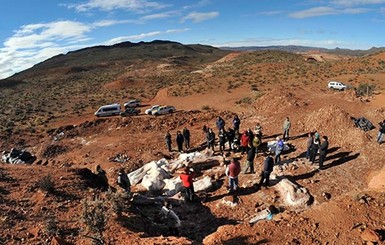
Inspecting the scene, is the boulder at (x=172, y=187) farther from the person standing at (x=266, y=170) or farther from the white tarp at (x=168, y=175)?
the person standing at (x=266, y=170)

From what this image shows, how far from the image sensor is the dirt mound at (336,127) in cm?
1759

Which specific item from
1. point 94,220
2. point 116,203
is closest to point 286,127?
point 116,203

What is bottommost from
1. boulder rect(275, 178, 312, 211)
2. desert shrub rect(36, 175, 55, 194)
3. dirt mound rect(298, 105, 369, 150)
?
boulder rect(275, 178, 312, 211)

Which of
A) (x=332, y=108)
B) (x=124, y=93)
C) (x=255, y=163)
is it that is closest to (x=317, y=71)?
(x=124, y=93)

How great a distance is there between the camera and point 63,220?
11.1 m

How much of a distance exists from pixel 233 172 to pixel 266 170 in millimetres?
1295

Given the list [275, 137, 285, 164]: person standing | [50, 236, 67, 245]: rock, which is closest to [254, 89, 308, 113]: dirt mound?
[275, 137, 285, 164]: person standing

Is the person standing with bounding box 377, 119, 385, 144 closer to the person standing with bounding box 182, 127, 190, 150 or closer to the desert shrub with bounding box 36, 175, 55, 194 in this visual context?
the person standing with bounding box 182, 127, 190, 150

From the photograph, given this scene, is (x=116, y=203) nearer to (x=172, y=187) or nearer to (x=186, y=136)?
(x=172, y=187)

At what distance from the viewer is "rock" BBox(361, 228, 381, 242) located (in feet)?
30.8

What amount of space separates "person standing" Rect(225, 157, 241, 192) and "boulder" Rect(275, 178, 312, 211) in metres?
1.68

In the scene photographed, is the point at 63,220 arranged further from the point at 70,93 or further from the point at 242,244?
the point at 70,93

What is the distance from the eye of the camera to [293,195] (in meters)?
13.4

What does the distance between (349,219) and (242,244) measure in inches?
128
